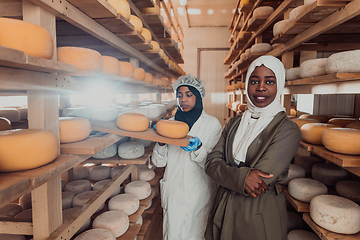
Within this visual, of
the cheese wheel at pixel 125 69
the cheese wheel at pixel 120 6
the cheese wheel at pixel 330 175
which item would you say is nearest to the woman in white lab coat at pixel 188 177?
the cheese wheel at pixel 125 69

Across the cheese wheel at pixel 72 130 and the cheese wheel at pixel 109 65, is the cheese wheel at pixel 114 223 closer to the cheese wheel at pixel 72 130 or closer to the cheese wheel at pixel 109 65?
the cheese wheel at pixel 72 130

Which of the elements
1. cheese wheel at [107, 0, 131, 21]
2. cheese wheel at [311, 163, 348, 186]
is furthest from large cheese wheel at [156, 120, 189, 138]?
cheese wheel at [311, 163, 348, 186]

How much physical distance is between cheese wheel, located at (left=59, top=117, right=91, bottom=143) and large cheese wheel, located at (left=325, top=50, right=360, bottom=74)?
1410 mm

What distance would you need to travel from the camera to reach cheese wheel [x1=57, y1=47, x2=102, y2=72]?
89 centimetres

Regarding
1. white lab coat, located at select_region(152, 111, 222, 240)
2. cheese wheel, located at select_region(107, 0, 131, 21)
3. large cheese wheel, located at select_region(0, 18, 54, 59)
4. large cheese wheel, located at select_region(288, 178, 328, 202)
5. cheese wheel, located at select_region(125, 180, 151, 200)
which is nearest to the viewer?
large cheese wheel, located at select_region(0, 18, 54, 59)

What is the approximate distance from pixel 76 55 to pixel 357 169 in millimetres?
1523

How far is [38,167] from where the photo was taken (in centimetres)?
65

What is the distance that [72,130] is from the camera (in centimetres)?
96

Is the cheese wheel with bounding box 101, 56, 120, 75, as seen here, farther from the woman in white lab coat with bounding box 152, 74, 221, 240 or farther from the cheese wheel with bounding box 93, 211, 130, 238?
the cheese wheel with bounding box 93, 211, 130, 238

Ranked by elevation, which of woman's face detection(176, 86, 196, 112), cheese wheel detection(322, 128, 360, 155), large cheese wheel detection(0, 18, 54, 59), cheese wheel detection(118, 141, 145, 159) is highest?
large cheese wheel detection(0, 18, 54, 59)

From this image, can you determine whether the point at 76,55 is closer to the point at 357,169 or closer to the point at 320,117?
the point at 357,169

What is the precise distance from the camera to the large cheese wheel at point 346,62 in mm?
1124

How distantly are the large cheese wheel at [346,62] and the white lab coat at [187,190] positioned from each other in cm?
89

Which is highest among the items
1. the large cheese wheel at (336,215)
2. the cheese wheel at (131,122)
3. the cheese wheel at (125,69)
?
the cheese wheel at (125,69)
